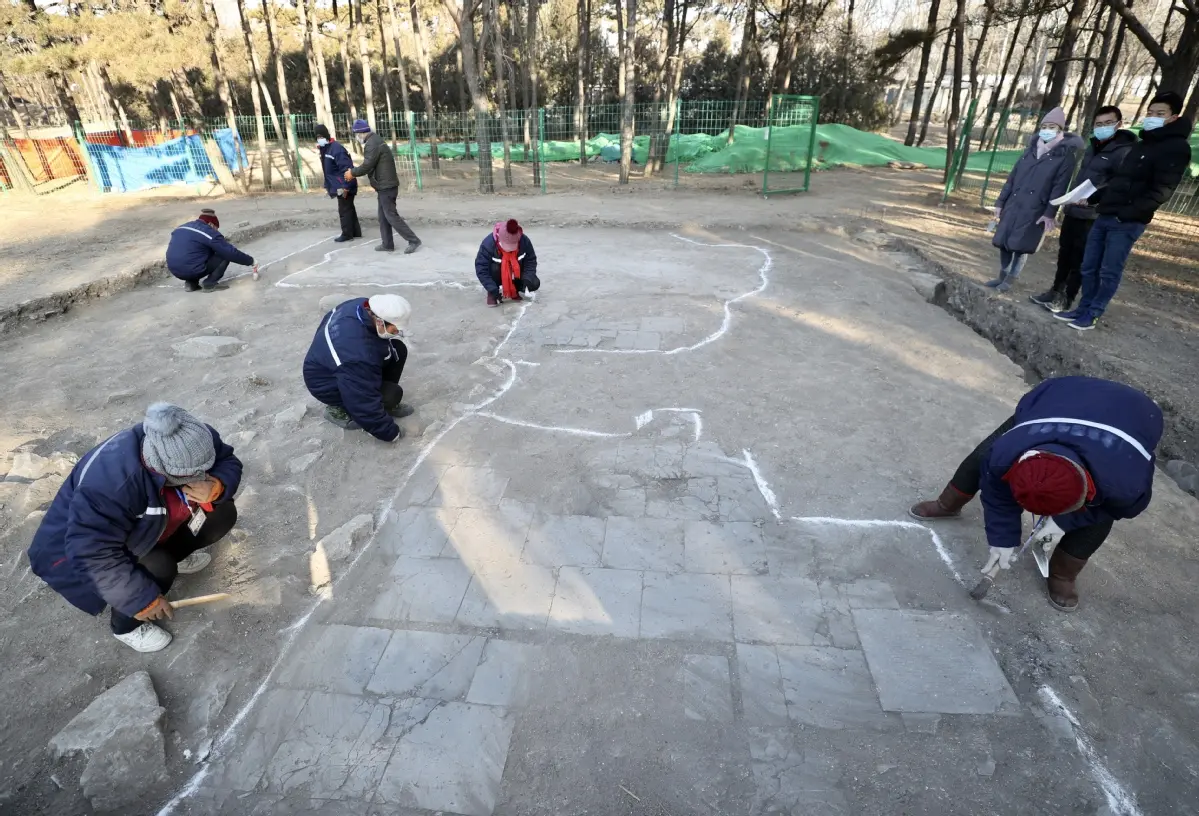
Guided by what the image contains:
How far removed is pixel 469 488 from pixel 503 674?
4.93 feet

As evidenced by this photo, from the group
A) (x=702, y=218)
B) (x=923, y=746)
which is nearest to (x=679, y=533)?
(x=923, y=746)

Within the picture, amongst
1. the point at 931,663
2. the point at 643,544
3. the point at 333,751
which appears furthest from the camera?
the point at 643,544

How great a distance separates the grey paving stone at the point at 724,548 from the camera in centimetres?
345

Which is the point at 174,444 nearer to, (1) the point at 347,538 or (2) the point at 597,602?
(1) the point at 347,538

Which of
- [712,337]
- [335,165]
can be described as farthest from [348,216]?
[712,337]

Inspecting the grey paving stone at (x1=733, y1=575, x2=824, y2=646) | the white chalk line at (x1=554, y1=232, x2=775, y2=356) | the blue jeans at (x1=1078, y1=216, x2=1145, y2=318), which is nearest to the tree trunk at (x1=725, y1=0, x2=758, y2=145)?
the white chalk line at (x1=554, y1=232, x2=775, y2=356)

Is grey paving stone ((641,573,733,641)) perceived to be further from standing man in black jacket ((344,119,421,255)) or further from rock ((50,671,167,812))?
standing man in black jacket ((344,119,421,255))

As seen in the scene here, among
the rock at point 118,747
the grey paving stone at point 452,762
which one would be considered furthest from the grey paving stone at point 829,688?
the rock at point 118,747

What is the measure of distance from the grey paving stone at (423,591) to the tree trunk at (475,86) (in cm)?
1302

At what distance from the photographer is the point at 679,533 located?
3.70 m

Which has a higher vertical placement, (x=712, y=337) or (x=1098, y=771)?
(x=712, y=337)

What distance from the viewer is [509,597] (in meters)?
3.32

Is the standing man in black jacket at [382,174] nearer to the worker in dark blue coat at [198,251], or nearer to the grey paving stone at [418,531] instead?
the worker in dark blue coat at [198,251]

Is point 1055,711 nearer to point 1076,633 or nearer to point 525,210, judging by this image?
point 1076,633
